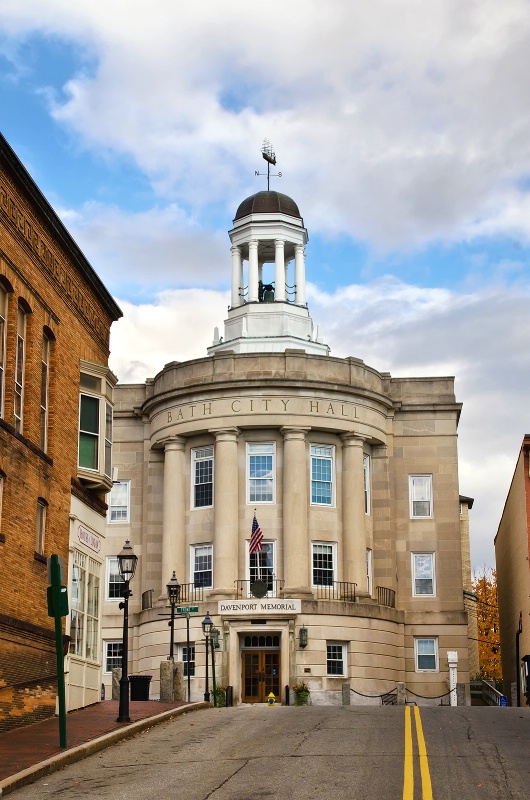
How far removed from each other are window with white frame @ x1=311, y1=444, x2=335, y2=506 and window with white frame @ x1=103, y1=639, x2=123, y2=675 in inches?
450

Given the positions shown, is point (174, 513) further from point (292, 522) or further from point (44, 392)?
point (44, 392)

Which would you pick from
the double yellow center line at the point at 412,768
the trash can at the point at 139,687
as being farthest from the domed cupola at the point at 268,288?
the double yellow center line at the point at 412,768

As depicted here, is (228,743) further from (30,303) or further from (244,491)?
(244,491)

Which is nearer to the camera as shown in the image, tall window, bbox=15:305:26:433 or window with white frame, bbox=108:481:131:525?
tall window, bbox=15:305:26:433

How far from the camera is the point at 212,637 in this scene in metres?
51.0

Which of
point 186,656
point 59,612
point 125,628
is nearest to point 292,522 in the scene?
point 186,656

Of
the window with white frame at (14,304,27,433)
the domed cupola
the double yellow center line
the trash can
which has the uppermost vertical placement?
the domed cupola

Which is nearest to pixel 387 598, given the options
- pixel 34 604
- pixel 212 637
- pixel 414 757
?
pixel 212 637

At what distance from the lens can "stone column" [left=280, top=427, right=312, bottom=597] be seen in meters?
52.9

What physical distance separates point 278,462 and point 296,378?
3773 millimetres

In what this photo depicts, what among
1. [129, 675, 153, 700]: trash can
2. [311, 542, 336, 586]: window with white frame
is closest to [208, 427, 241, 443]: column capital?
[311, 542, 336, 586]: window with white frame

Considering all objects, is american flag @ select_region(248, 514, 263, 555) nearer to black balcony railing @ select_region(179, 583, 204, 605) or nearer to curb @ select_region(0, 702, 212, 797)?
black balcony railing @ select_region(179, 583, 204, 605)

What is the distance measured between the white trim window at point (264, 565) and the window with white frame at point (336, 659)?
351cm

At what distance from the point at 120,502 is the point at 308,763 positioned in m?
41.6
